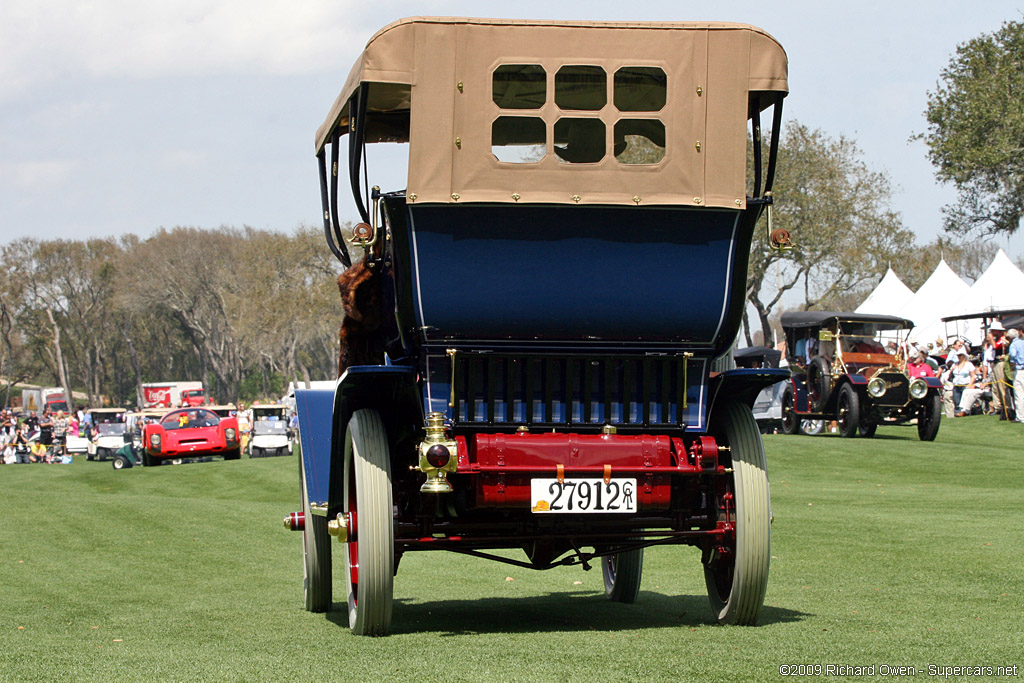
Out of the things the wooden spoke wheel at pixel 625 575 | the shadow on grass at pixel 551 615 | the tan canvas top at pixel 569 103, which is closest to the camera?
the tan canvas top at pixel 569 103

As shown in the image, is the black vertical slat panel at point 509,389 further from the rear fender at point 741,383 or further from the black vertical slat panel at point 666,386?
the rear fender at point 741,383

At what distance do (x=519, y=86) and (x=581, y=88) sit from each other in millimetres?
321

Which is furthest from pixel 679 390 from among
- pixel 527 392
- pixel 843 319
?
pixel 843 319

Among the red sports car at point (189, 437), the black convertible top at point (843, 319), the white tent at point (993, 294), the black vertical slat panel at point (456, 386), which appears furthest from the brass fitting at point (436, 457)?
the white tent at point (993, 294)

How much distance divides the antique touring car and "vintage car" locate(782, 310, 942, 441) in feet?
60.0

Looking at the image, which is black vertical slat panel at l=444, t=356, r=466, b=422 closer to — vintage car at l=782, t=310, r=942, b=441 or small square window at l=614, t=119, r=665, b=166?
small square window at l=614, t=119, r=665, b=166

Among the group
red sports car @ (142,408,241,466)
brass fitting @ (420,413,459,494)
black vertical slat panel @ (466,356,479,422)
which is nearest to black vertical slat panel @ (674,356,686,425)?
black vertical slat panel @ (466,356,479,422)

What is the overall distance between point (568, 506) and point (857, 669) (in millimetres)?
1677

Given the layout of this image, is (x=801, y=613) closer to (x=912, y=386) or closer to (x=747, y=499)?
(x=747, y=499)

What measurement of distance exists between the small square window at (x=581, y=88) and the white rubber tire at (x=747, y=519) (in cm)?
184

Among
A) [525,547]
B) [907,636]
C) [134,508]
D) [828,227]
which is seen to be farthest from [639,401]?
[828,227]

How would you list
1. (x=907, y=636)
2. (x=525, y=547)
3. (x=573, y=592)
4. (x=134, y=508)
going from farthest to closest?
(x=134, y=508) < (x=573, y=592) < (x=525, y=547) < (x=907, y=636)

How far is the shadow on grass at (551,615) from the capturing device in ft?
22.5

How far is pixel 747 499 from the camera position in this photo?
20.8 ft
